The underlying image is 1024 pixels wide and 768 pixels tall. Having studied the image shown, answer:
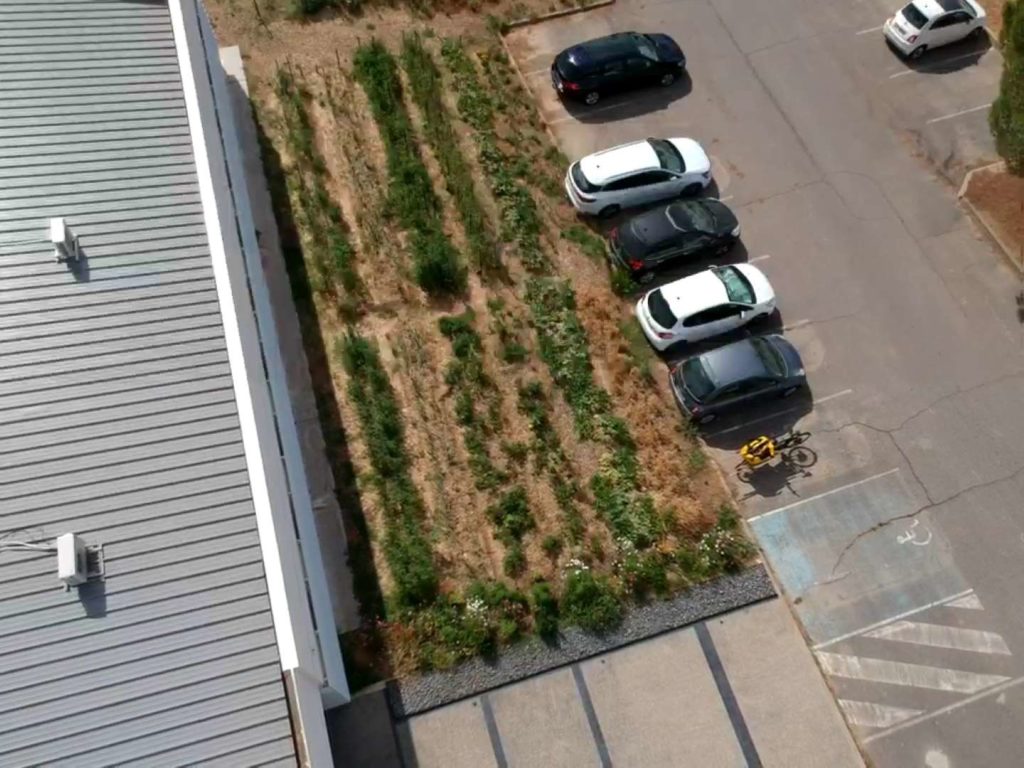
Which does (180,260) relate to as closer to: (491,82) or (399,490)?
(399,490)

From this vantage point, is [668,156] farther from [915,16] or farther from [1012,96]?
[915,16]

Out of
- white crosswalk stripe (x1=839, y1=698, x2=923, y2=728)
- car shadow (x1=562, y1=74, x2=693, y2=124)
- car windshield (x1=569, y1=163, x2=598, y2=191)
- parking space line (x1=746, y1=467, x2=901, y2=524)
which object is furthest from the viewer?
car shadow (x1=562, y1=74, x2=693, y2=124)

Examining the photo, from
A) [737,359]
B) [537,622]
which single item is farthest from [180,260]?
[737,359]

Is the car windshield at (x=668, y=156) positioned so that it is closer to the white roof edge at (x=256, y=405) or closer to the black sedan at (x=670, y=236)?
the black sedan at (x=670, y=236)

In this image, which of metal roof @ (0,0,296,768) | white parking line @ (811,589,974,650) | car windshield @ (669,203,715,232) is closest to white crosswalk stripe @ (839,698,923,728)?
white parking line @ (811,589,974,650)

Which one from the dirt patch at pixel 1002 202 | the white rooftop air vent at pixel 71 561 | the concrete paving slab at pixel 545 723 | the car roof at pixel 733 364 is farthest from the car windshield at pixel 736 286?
the white rooftop air vent at pixel 71 561

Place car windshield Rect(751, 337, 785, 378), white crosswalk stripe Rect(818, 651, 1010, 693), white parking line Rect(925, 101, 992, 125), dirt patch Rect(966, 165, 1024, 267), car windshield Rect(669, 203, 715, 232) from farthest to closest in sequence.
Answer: white parking line Rect(925, 101, 992, 125)
dirt patch Rect(966, 165, 1024, 267)
car windshield Rect(669, 203, 715, 232)
car windshield Rect(751, 337, 785, 378)
white crosswalk stripe Rect(818, 651, 1010, 693)

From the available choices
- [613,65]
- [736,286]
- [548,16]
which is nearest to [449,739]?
[736,286]

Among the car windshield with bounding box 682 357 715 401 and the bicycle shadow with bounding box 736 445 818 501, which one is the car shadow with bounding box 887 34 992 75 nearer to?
the car windshield with bounding box 682 357 715 401
